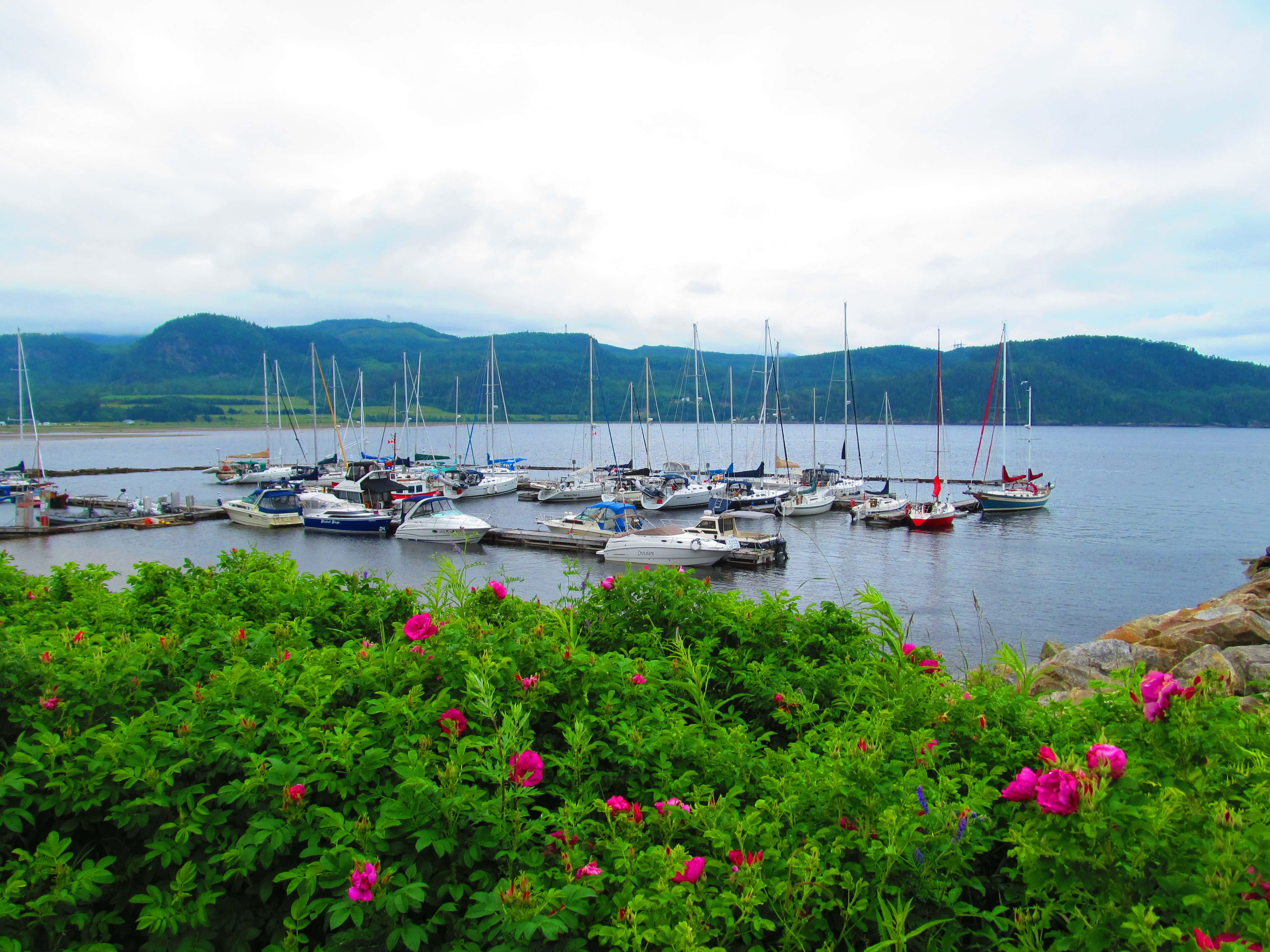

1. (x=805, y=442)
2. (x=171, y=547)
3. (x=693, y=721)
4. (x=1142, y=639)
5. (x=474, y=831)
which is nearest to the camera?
(x=474, y=831)

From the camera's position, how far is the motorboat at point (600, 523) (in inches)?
1578

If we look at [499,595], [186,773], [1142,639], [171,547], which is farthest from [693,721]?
[171,547]

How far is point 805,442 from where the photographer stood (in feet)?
593

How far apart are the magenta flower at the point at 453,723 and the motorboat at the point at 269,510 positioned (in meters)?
48.2

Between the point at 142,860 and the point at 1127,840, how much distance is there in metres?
3.95

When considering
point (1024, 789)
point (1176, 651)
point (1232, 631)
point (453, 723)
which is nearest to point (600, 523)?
point (1176, 651)

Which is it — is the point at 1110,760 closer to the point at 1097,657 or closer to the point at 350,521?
the point at 1097,657

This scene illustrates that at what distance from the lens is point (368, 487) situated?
169 feet

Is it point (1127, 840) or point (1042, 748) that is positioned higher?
point (1042, 748)

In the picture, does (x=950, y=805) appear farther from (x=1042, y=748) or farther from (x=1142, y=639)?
(x=1142, y=639)

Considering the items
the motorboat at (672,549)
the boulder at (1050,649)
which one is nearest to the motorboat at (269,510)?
the motorboat at (672,549)

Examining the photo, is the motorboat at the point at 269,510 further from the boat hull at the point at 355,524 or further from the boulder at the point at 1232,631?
the boulder at the point at 1232,631

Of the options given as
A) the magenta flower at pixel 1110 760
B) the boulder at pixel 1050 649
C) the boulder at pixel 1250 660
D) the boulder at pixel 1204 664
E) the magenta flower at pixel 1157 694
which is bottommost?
the boulder at pixel 1050 649

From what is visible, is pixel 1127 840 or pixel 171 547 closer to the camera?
pixel 1127 840
